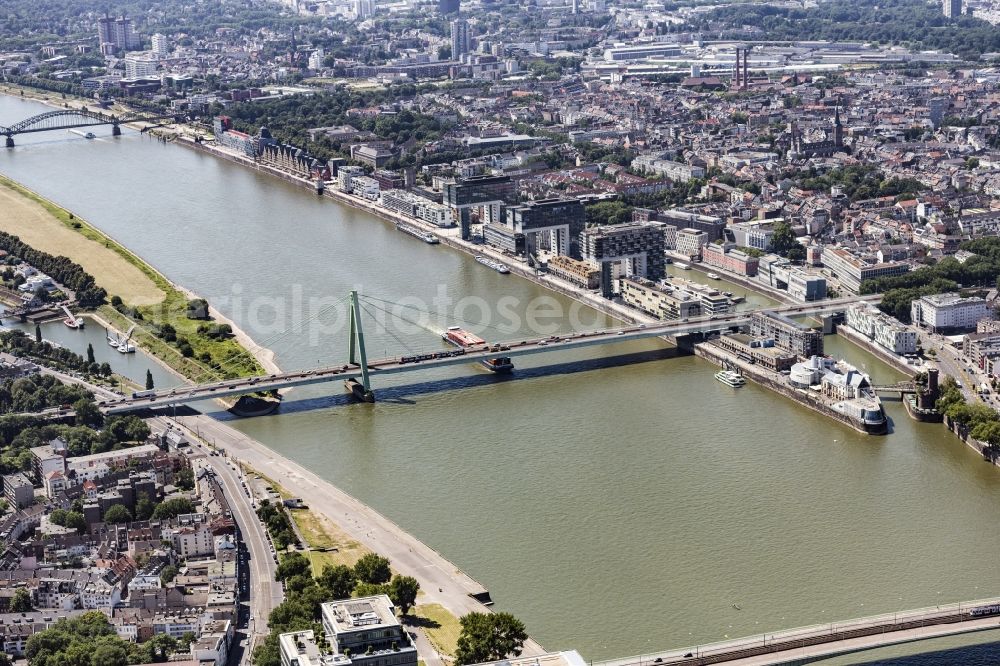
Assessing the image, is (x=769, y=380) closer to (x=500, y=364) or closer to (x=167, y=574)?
(x=500, y=364)

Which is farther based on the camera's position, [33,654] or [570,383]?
[570,383]

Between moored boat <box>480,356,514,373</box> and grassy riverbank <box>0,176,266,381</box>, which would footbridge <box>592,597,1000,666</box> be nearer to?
moored boat <box>480,356,514,373</box>

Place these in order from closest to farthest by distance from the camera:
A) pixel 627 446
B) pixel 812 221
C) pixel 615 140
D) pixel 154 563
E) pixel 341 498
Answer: pixel 154 563
pixel 341 498
pixel 627 446
pixel 812 221
pixel 615 140

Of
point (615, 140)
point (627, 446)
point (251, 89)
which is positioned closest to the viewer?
point (627, 446)

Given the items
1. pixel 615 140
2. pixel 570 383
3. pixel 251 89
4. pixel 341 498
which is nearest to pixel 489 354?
pixel 570 383

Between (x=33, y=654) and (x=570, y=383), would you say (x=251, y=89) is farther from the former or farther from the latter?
(x=33, y=654)

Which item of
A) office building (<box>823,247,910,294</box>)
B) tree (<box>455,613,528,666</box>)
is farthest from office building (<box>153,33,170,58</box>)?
tree (<box>455,613,528,666</box>)
